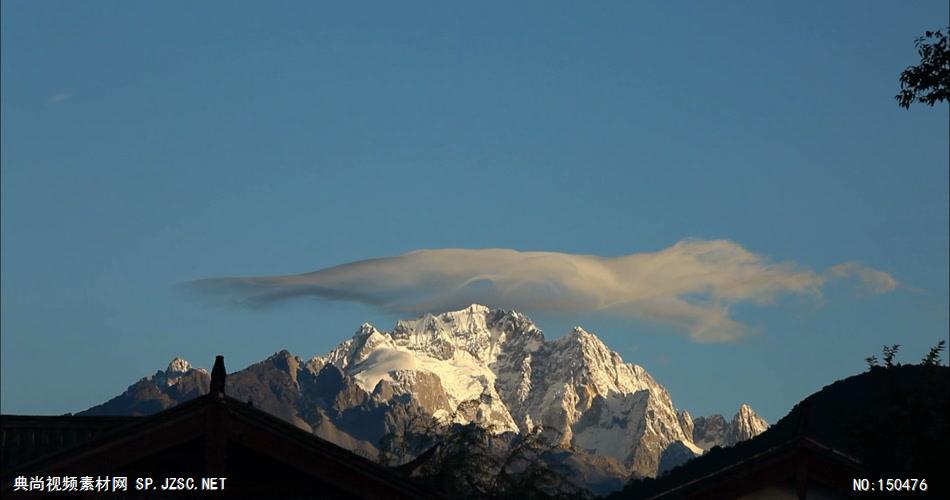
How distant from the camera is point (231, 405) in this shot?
2948 centimetres

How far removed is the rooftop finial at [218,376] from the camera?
27875mm

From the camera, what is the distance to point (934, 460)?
2858cm

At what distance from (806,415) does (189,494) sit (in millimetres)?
11608

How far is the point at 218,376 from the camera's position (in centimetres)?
2842

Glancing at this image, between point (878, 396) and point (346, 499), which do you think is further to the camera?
point (878, 396)

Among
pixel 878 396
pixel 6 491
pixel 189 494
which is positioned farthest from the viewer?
pixel 878 396

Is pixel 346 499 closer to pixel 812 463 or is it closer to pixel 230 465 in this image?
pixel 230 465

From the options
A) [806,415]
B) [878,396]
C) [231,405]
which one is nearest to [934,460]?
[806,415]

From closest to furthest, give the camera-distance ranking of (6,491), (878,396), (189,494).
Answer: (6,491)
(189,494)
(878,396)

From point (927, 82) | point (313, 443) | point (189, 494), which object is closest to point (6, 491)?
point (189, 494)

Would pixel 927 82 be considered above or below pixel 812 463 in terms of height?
above

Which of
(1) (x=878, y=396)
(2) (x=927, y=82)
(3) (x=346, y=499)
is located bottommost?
(3) (x=346, y=499)

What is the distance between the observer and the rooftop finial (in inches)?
1097

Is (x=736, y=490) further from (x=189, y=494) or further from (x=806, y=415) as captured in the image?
(x=189, y=494)
